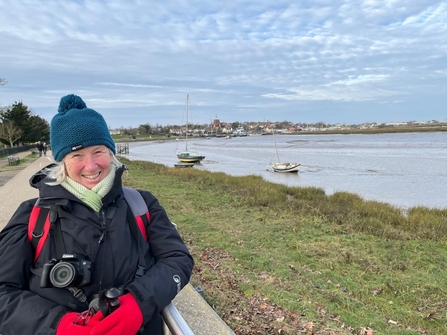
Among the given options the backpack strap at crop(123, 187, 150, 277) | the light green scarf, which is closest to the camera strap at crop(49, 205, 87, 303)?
the light green scarf

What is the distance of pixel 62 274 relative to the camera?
145 cm

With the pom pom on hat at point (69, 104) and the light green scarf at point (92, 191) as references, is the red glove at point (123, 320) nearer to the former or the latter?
the light green scarf at point (92, 191)

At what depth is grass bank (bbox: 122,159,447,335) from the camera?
4367mm

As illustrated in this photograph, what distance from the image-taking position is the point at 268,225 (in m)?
9.12

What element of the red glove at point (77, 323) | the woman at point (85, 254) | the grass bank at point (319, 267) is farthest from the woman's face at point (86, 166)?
the grass bank at point (319, 267)

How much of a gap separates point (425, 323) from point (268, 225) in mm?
4857

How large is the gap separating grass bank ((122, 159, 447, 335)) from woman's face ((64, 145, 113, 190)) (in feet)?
8.85

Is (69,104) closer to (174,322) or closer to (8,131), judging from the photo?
(174,322)

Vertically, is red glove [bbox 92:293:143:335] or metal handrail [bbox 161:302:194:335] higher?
red glove [bbox 92:293:143:335]

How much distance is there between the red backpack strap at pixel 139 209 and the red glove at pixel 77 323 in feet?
1.63

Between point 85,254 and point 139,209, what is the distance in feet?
1.17

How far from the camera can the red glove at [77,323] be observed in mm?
1401

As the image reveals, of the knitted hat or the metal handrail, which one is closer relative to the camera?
the metal handrail

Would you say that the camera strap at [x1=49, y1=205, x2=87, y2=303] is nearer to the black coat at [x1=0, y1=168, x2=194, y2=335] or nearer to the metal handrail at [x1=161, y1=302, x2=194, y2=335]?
the black coat at [x1=0, y1=168, x2=194, y2=335]
